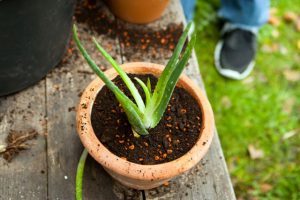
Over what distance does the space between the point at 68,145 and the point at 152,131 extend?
1.08 feet

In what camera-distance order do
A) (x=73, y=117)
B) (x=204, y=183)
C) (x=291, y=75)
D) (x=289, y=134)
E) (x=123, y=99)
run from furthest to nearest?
(x=291, y=75) → (x=289, y=134) → (x=73, y=117) → (x=204, y=183) → (x=123, y=99)

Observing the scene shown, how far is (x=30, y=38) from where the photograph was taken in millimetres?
1275

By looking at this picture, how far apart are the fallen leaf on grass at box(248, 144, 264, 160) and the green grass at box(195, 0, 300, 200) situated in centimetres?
1

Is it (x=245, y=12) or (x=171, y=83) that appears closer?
(x=171, y=83)

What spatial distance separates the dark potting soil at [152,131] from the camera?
1083 mm

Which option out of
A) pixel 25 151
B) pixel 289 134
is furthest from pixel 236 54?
pixel 25 151

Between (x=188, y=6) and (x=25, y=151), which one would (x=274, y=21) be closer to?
(x=188, y=6)

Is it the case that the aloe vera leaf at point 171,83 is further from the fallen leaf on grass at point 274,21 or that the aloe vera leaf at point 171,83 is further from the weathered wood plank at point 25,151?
the fallen leaf on grass at point 274,21

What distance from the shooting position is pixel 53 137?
4.36 ft

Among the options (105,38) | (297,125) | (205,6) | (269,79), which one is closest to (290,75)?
(269,79)

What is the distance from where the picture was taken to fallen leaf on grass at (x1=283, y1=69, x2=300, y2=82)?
6.88ft

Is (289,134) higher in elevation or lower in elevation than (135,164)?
lower

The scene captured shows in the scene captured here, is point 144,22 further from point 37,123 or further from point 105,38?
point 37,123

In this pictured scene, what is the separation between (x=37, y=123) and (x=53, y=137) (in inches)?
3.1
